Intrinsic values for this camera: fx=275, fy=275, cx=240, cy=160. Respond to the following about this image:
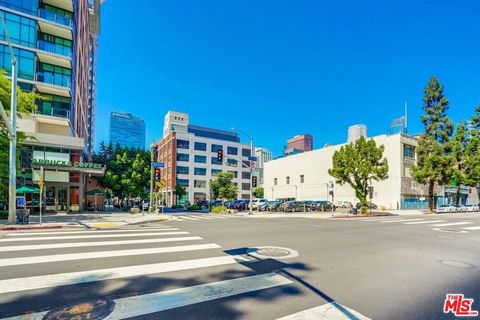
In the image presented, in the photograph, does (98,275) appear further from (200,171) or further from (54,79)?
(200,171)

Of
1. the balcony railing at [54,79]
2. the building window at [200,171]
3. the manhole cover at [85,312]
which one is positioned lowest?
the manhole cover at [85,312]

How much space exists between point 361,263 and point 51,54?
34790mm

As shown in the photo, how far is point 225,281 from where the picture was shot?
5355mm

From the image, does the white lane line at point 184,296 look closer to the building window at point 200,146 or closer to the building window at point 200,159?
the building window at point 200,159

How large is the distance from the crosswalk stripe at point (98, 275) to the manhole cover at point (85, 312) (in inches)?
48.4

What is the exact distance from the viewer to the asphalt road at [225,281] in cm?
411

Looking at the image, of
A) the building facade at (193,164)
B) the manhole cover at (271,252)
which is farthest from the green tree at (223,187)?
the manhole cover at (271,252)

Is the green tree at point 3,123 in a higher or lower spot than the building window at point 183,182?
higher

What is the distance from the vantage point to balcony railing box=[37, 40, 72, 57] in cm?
2905

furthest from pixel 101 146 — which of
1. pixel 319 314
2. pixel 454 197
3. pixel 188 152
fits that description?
pixel 454 197

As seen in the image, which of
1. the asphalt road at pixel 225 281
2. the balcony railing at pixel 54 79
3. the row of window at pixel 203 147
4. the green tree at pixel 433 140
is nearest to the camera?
the asphalt road at pixel 225 281

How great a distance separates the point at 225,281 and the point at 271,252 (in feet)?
9.66

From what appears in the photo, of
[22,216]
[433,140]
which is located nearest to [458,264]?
[22,216]

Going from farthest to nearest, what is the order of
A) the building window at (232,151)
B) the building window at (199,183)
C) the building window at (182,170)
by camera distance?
the building window at (232,151) → the building window at (199,183) → the building window at (182,170)
